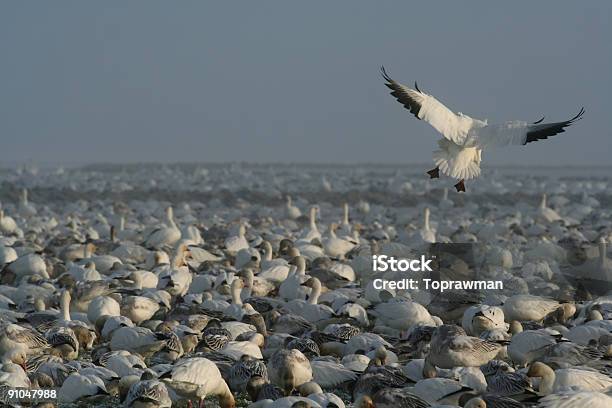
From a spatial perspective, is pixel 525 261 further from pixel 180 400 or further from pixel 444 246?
pixel 180 400

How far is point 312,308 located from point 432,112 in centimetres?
199

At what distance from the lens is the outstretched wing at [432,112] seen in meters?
9.28

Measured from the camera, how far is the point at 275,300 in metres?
10.1

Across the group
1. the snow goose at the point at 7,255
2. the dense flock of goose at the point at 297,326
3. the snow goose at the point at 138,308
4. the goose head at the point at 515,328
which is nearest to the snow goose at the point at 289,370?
the dense flock of goose at the point at 297,326

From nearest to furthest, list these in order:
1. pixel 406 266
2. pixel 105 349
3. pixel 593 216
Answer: pixel 105 349
pixel 406 266
pixel 593 216

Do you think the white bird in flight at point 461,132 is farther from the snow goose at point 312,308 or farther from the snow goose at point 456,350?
the snow goose at point 456,350

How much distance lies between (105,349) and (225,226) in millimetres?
12680

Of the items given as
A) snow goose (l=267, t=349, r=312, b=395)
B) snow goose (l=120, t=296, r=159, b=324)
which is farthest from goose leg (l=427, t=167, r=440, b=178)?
snow goose (l=267, t=349, r=312, b=395)

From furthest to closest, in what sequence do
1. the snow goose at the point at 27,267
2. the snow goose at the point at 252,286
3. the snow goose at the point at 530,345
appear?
1. the snow goose at the point at 27,267
2. the snow goose at the point at 252,286
3. the snow goose at the point at 530,345

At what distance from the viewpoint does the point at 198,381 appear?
643 centimetres

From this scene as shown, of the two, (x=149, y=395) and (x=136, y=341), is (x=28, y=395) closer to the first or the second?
(x=149, y=395)

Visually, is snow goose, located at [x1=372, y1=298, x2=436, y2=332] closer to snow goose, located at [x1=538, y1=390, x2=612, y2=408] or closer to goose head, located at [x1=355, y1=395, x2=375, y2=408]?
goose head, located at [x1=355, y1=395, x2=375, y2=408]

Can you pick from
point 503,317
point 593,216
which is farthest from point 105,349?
point 593,216

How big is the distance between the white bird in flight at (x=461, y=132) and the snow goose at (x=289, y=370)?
3221mm
